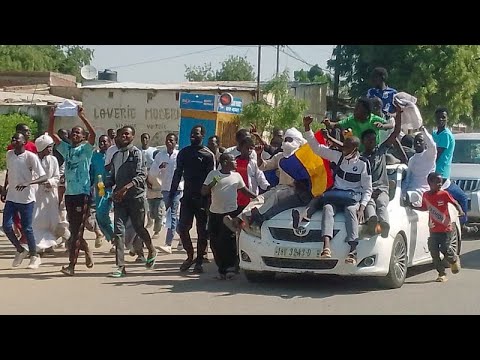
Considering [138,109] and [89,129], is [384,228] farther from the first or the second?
[138,109]

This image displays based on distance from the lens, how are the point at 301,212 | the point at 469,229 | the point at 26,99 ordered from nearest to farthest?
the point at 301,212, the point at 469,229, the point at 26,99

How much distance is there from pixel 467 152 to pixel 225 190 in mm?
7895

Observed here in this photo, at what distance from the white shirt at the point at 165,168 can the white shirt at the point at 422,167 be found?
151 inches

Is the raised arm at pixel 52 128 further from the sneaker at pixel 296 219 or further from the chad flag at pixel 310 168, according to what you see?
the sneaker at pixel 296 219

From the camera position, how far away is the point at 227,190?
10844mm

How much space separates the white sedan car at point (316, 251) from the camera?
9703 millimetres

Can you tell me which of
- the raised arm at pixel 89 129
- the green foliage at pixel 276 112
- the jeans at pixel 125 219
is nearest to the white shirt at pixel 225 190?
the jeans at pixel 125 219

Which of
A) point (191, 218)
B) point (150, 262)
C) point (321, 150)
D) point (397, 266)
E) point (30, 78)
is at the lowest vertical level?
point (150, 262)

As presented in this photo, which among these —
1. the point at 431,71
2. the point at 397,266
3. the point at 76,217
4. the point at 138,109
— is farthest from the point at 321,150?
the point at 138,109

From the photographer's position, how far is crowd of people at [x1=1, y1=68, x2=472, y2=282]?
10156mm

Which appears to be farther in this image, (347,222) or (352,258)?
(347,222)

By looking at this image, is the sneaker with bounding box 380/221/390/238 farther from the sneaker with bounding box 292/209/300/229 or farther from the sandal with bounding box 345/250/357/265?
the sneaker with bounding box 292/209/300/229

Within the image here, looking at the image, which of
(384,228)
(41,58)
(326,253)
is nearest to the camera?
(326,253)
